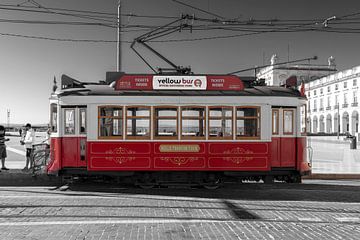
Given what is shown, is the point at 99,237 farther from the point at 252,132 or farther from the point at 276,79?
the point at 276,79

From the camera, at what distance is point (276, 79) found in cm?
11600

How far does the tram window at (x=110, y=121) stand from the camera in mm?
11297

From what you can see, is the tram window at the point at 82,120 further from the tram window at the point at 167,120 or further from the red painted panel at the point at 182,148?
the red painted panel at the point at 182,148

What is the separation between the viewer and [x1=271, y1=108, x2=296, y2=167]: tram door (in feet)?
37.7

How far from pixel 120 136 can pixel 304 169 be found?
17.1ft

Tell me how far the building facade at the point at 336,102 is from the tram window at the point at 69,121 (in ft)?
239

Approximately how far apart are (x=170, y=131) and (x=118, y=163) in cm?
166

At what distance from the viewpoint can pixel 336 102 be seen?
90.7 meters

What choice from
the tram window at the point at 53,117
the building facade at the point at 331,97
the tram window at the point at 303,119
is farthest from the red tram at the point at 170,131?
the building facade at the point at 331,97

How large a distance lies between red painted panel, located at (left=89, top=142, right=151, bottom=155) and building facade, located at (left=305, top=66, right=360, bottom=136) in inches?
2842

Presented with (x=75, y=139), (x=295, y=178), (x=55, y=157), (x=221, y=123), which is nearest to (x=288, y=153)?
(x=295, y=178)

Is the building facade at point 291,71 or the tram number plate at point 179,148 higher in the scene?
the building facade at point 291,71

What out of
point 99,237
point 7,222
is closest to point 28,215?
point 7,222

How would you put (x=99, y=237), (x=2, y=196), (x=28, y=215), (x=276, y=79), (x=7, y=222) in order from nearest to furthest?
(x=99, y=237), (x=7, y=222), (x=28, y=215), (x=2, y=196), (x=276, y=79)
